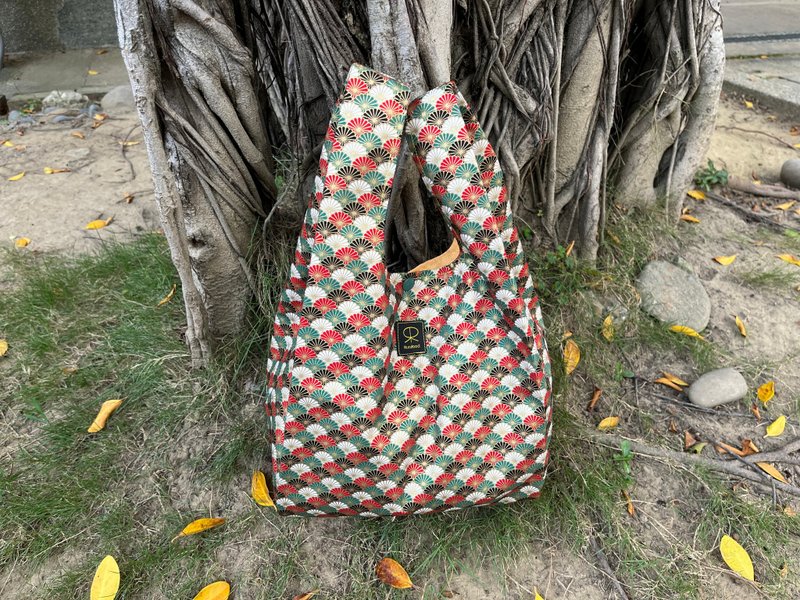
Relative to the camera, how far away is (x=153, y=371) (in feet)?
6.97

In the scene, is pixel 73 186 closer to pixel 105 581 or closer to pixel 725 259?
pixel 105 581

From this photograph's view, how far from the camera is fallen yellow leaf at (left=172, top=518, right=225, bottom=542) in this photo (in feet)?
5.74

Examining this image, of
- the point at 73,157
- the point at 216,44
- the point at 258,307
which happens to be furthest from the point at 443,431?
the point at 73,157

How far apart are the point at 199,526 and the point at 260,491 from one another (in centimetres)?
20

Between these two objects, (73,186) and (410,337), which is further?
(73,186)

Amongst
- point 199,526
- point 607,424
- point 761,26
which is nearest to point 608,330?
point 607,424

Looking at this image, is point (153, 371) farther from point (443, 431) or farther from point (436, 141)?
point (436, 141)

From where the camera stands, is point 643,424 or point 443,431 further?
point 643,424

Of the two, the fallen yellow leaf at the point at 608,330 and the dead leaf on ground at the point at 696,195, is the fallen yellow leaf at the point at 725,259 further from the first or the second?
the fallen yellow leaf at the point at 608,330

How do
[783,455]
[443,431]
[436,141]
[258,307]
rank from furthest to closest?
1. [258,307]
2. [783,455]
3. [443,431]
4. [436,141]

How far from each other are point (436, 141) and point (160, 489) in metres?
1.39

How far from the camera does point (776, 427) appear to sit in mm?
2062

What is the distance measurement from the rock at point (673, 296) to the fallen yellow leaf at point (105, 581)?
209 centimetres

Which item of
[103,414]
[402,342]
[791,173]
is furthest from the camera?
[791,173]
